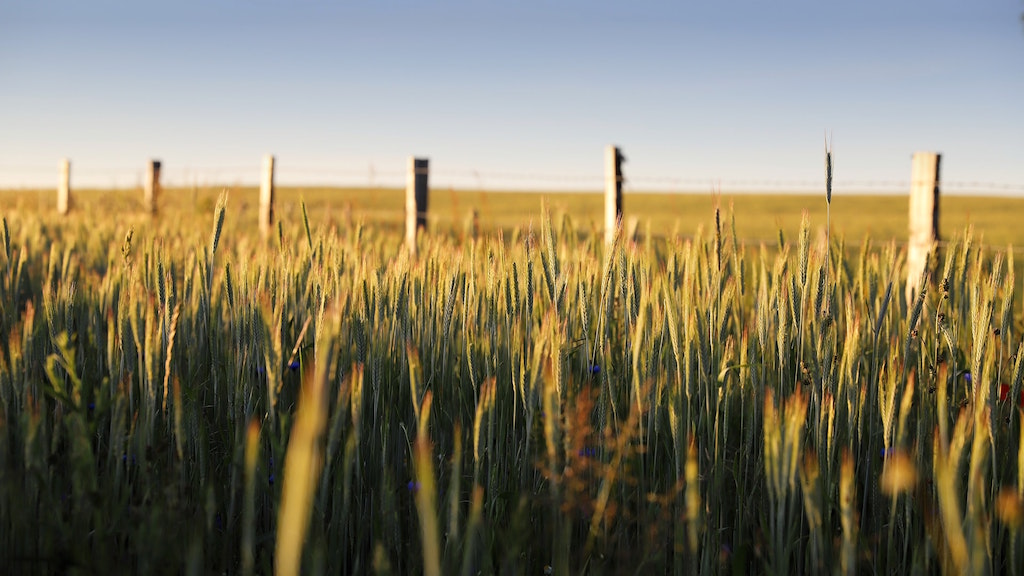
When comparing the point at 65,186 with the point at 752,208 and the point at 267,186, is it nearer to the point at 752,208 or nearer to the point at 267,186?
the point at 267,186

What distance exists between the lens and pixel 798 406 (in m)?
0.96

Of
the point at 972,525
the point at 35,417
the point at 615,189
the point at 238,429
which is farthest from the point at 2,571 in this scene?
the point at 615,189

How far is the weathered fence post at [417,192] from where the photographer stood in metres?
6.34

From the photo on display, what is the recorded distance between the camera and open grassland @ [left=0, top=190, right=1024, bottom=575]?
3.12 ft

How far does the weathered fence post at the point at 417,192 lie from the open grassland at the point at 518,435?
13.8 feet

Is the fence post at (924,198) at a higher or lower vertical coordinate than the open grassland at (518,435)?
higher

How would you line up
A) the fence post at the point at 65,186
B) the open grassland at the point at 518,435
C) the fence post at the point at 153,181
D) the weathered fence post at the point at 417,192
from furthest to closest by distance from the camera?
1. the fence post at the point at 65,186
2. the fence post at the point at 153,181
3. the weathered fence post at the point at 417,192
4. the open grassland at the point at 518,435

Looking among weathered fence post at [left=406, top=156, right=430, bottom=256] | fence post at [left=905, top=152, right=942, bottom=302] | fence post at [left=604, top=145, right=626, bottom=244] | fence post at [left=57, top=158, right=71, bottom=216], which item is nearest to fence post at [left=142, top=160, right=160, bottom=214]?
fence post at [left=57, top=158, right=71, bottom=216]

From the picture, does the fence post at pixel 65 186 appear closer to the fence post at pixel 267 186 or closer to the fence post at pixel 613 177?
the fence post at pixel 267 186

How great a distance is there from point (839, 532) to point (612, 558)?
47 centimetres

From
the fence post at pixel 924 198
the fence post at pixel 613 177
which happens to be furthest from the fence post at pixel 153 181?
the fence post at pixel 924 198

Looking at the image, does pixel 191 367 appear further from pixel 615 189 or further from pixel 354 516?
pixel 615 189

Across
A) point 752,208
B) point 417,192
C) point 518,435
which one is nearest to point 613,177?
point 417,192

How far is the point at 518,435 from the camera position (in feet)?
5.29
